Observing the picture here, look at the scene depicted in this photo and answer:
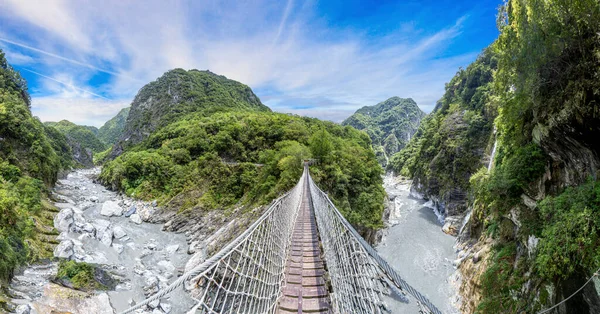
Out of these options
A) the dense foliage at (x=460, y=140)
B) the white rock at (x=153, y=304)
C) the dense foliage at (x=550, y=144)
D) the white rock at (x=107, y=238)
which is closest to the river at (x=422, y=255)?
the dense foliage at (x=460, y=140)

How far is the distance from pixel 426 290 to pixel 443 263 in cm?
233

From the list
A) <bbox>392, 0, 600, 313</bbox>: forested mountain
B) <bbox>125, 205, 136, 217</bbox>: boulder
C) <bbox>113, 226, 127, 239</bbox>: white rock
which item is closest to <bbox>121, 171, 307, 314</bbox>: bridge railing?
<bbox>392, 0, 600, 313</bbox>: forested mountain

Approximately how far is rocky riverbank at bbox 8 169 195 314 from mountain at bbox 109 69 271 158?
1833cm

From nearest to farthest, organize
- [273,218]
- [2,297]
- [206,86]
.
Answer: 1. [273,218]
2. [2,297]
3. [206,86]

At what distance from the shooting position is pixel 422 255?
12.1 metres

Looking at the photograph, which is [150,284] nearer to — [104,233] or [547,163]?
[104,233]

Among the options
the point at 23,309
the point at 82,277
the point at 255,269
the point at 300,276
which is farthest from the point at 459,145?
the point at 23,309

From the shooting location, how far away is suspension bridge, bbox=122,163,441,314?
4.79 ft

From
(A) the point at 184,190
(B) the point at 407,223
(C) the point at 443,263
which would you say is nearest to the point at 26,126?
(A) the point at 184,190

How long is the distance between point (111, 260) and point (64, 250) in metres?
1.53

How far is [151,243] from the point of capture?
10.2 metres

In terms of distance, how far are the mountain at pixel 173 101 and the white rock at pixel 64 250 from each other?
23.0 m

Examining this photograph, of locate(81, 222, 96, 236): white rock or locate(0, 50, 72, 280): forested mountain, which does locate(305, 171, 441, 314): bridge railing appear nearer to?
locate(0, 50, 72, 280): forested mountain

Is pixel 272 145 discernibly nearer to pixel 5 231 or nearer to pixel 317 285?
pixel 5 231
